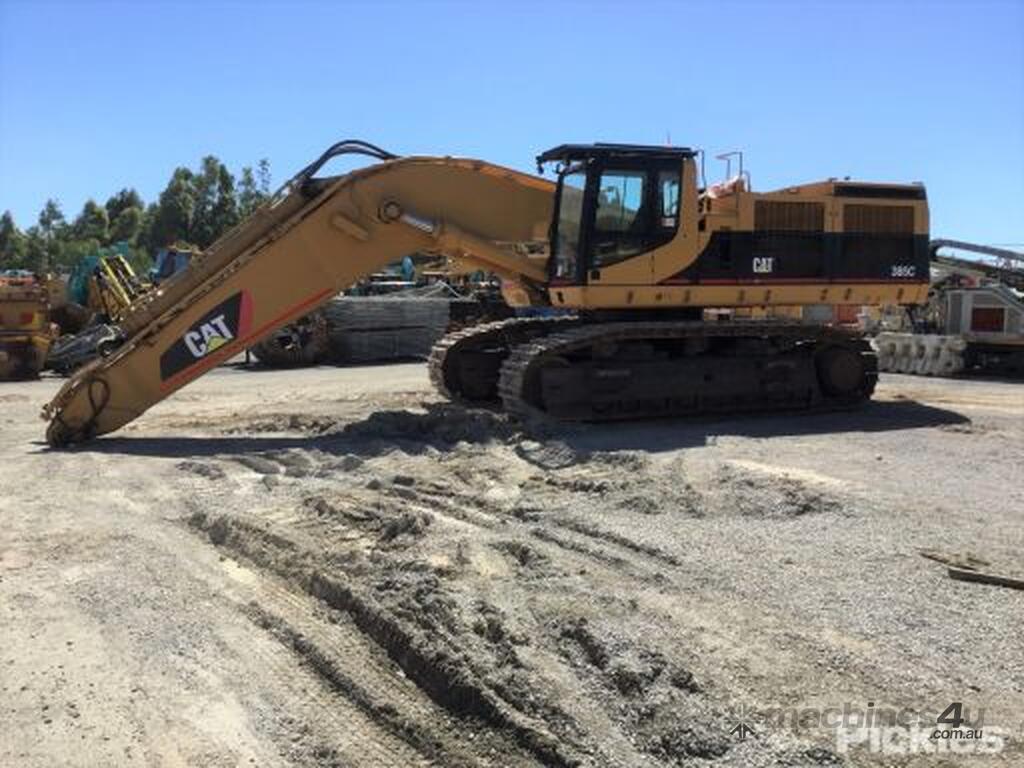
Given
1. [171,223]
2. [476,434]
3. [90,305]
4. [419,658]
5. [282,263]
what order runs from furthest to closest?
[171,223]
[90,305]
[282,263]
[476,434]
[419,658]

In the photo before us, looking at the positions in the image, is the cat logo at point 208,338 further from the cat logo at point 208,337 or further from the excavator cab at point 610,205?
the excavator cab at point 610,205

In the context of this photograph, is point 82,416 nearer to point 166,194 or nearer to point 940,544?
point 940,544

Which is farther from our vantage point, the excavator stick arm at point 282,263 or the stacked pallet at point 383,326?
the stacked pallet at point 383,326

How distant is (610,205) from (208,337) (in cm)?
490

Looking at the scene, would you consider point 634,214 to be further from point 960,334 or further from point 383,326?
point 383,326

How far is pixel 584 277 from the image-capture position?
41.1 ft

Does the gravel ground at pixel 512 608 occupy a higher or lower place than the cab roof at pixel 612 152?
lower

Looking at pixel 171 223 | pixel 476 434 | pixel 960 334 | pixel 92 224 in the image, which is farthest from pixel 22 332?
pixel 92 224

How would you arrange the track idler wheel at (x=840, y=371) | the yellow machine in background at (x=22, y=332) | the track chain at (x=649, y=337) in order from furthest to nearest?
the yellow machine in background at (x=22, y=332)
the track idler wheel at (x=840, y=371)
the track chain at (x=649, y=337)

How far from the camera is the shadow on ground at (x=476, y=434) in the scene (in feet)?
35.9

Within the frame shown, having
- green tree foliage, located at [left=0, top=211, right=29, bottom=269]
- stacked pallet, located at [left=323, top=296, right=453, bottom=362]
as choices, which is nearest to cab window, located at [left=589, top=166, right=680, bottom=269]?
stacked pallet, located at [left=323, top=296, right=453, bottom=362]

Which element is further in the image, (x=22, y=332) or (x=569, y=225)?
(x=22, y=332)

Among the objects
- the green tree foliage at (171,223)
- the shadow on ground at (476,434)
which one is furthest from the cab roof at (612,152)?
the green tree foliage at (171,223)

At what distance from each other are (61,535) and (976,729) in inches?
238
